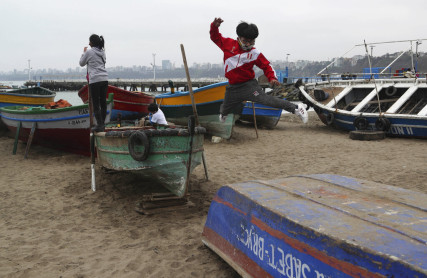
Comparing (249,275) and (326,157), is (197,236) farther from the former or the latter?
(326,157)

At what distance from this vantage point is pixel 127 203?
6.01 metres

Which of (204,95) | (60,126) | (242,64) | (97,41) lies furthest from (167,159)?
(204,95)

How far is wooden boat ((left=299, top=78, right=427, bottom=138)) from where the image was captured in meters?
11.5

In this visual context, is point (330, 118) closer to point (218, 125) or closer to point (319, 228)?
point (218, 125)

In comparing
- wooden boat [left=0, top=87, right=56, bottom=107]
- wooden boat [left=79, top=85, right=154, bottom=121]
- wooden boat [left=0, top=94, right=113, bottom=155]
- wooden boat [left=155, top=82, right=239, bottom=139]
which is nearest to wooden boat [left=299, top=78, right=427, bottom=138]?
wooden boat [left=155, top=82, right=239, bottom=139]

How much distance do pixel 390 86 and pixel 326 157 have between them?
19.0 ft

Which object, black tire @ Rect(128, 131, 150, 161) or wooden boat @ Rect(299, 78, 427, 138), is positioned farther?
wooden boat @ Rect(299, 78, 427, 138)

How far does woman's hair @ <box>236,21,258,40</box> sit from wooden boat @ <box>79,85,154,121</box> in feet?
26.1

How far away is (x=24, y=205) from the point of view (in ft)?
19.6

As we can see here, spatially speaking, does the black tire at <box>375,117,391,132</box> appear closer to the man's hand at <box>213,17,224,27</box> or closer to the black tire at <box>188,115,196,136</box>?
the man's hand at <box>213,17,224,27</box>

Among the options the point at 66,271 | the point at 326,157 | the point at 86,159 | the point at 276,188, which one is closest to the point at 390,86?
the point at 326,157

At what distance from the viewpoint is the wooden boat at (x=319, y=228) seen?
2.18 meters

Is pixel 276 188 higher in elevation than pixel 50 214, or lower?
higher

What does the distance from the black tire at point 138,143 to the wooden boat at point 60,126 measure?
3.69m
